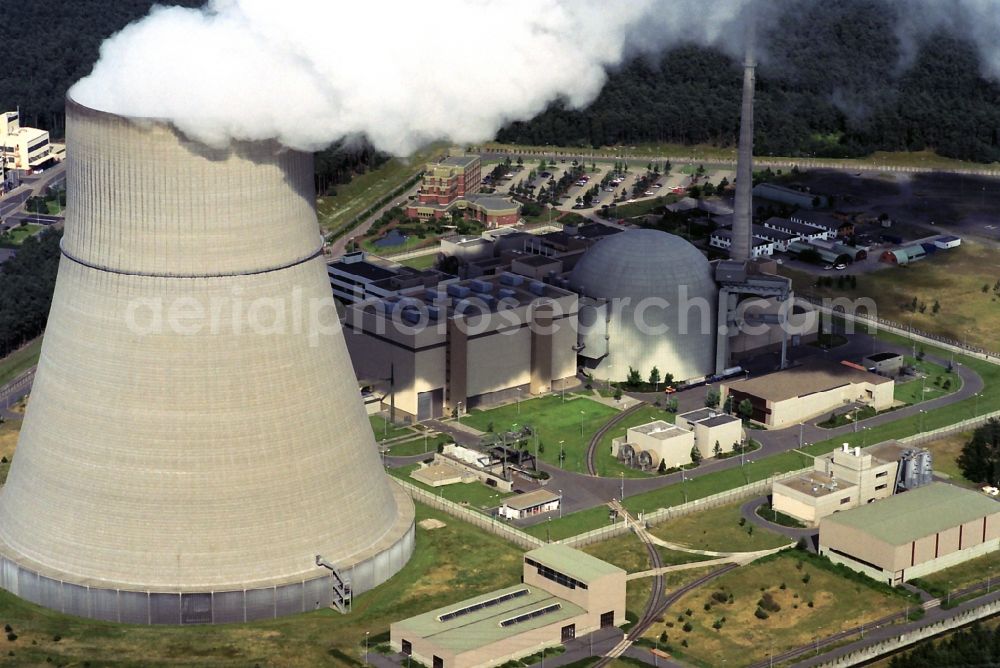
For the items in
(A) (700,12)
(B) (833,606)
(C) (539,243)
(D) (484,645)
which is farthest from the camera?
(C) (539,243)

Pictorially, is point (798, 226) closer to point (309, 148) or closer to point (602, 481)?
point (602, 481)

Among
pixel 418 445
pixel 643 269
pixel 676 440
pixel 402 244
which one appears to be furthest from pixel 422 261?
pixel 676 440

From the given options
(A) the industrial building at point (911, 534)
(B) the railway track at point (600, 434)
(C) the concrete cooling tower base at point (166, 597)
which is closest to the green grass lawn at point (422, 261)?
(B) the railway track at point (600, 434)

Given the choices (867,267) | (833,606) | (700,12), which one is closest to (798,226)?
(867,267)

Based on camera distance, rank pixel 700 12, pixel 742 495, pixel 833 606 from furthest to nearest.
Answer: pixel 700 12
pixel 742 495
pixel 833 606

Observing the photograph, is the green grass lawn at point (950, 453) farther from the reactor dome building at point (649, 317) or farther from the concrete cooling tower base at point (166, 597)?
the concrete cooling tower base at point (166, 597)

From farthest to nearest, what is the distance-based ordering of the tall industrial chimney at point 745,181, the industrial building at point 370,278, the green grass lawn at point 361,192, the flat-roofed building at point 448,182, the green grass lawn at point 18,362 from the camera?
the flat-roofed building at point 448,182 < the green grass lawn at point 361,192 < the industrial building at point 370,278 < the green grass lawn at point 18,362 < the tall industrial chimney at point 745,181

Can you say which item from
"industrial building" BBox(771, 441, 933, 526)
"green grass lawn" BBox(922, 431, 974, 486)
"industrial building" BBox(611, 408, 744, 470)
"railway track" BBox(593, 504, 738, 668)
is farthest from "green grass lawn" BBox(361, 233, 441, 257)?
"railway track" BBox(593, 504, 738, 668)
